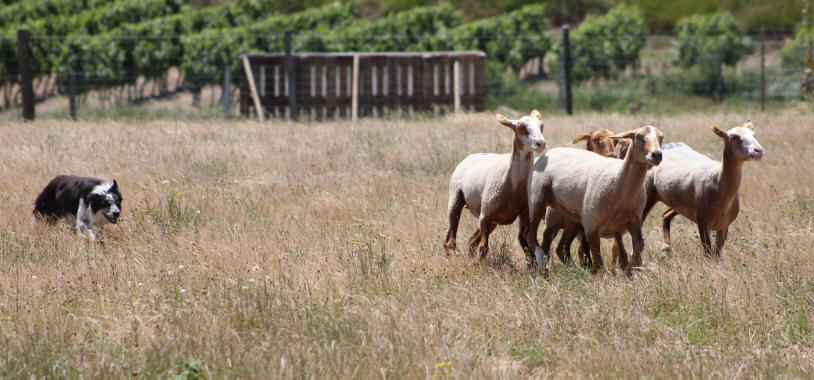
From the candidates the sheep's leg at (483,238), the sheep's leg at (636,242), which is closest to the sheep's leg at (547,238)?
the sheep's leg at (483,238)

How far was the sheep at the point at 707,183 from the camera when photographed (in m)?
6.46

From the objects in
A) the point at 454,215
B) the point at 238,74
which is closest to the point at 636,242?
the point at 454,215

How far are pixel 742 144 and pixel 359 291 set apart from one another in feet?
10.4

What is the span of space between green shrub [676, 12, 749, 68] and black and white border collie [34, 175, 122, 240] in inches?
969

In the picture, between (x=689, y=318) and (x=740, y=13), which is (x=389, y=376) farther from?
(x=740, y=13)

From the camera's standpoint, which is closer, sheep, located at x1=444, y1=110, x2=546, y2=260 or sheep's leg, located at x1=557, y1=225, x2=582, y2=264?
sheep, located at x1=444, y1=110, x2=546, y2=260

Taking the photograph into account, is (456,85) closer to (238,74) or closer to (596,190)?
(238,74)

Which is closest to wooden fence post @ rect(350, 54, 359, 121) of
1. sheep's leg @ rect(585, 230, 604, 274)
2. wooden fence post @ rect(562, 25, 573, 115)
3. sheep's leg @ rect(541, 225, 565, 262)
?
wooden fence post @ rect(562, 25, 573, 115)

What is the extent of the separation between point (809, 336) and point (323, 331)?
2.98 meters

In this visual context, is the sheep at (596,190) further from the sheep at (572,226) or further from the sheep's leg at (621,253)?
the sheep at (572,226)

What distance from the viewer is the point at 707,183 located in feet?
22.2

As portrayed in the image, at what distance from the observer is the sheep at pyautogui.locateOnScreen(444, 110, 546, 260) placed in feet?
20.8

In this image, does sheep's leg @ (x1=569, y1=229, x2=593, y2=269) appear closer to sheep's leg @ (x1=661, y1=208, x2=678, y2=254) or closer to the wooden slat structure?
sheep's leg @ (x1=661, y1=208, x2=678, y2=254)

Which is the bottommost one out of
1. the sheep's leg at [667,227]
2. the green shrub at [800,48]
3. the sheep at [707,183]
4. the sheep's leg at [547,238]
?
the sheep's leg at [667,227]
